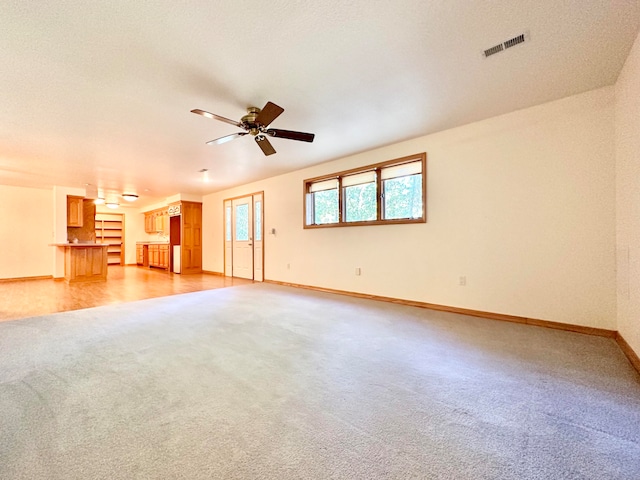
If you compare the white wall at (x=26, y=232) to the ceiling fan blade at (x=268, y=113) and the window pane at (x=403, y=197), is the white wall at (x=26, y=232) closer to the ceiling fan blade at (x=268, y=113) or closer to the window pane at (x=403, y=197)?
the ceiling fan blade at (x=268, y=113)

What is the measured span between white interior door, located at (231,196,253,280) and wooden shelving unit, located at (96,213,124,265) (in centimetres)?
677

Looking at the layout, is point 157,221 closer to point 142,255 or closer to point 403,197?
point 142,255

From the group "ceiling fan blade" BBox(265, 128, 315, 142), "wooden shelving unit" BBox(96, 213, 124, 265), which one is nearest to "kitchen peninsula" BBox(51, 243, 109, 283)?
"wooden shelving unit" BBox(96, 213, 124, 265)

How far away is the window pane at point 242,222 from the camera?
24.1 feet

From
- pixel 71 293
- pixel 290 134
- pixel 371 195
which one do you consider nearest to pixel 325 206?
pixel 371 195

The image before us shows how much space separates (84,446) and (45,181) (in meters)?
8.00

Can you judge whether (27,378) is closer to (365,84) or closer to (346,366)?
(346,366)

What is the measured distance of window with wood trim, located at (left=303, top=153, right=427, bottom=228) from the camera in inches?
168

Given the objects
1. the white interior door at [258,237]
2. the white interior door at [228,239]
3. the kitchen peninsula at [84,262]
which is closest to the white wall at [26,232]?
the kitchen peninsula at [84,262]

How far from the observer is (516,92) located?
9.48 feet

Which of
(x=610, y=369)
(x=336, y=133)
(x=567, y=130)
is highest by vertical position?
(x=336, y=133)

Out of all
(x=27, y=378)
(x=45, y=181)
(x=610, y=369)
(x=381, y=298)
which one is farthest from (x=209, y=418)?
(x=45, y=181)

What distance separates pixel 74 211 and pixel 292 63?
8.32 m

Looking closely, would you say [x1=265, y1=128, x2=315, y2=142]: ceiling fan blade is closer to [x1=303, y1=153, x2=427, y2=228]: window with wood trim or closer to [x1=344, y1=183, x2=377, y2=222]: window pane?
[x1=303, y1=153, x2=427, y2=228]: window with wood trim
